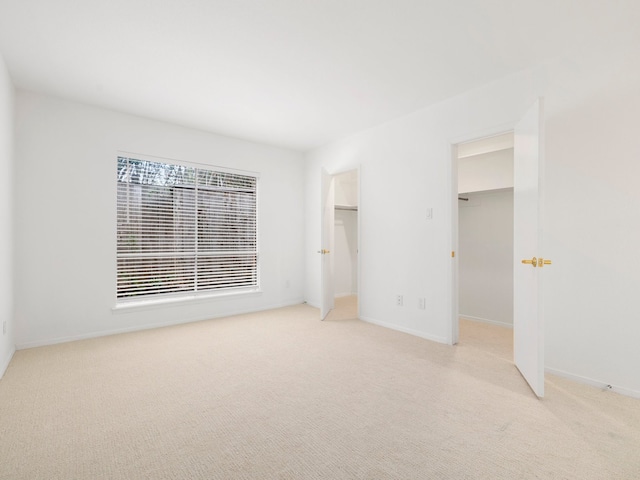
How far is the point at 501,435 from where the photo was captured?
1.76 meters

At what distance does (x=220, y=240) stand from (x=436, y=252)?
9.71 ft

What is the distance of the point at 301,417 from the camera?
194cm

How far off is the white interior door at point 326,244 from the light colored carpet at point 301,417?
4.36 feet

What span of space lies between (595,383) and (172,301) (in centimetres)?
432

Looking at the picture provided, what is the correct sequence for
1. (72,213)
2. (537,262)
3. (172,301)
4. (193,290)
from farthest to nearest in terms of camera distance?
(193,290) → (172,301) → (72,213) → (537,262)

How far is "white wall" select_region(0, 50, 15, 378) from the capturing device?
2.63 metres

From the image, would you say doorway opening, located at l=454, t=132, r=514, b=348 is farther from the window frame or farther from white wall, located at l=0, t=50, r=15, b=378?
white wall, located at l=0, t=50, r=15, b=378

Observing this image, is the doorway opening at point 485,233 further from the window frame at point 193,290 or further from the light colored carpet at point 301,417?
the window frame at point 193,290

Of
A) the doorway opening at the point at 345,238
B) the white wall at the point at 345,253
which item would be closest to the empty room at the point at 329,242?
the doorway opening at the point at 345,238

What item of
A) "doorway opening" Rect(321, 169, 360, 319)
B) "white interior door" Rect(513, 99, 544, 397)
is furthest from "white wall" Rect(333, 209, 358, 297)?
"white interior door" Rect(513, 99, 544, 397)

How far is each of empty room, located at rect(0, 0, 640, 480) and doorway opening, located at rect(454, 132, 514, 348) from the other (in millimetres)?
29

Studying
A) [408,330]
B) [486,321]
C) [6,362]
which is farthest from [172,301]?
[486,321]

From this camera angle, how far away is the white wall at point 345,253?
6.25 m

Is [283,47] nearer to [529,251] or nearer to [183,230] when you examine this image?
[529,251]
